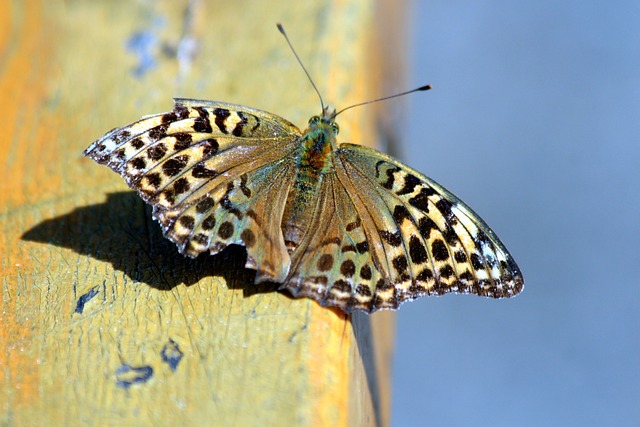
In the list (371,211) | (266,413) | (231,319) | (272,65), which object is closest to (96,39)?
(272,65)

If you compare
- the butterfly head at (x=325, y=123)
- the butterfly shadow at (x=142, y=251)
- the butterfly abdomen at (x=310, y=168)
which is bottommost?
the butterfly shadow at (x=142, y=251)

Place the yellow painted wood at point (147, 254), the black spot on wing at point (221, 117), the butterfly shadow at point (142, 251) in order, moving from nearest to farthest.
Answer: the yellow painted wood at point (147, 254) < the butterfly shadow at point (142, 251) < the black spot on wing at point (221, 117)

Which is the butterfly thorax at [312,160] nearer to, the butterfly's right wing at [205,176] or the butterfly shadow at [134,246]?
the butterfly's right wing at [205,176]

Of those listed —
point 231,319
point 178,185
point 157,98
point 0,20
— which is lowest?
point 231,319

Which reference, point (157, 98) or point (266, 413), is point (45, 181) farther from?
point (266, 413)

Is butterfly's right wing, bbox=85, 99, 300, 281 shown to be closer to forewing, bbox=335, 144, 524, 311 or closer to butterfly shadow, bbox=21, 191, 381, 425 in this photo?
butterfly shadow, bbox=21, 191, 381, 425

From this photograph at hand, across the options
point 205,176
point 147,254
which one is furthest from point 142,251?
point 205,176

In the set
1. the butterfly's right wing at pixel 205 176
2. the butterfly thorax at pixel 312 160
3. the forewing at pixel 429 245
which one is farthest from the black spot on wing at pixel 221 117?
the forewing at pixel 429 245
